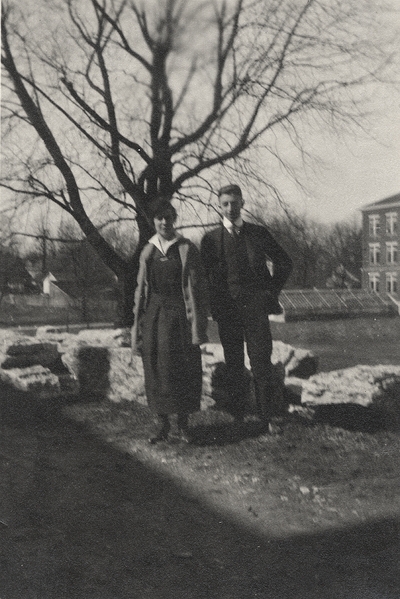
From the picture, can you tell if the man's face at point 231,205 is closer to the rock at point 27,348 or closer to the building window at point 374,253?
the building window at point 374,253

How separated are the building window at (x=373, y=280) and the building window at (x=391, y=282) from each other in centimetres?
4

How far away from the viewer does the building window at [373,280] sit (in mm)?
2232

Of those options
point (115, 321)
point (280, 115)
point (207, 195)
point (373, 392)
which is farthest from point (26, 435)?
point (280, 115)

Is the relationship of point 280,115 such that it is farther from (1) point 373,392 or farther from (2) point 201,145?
(1) point 373,392

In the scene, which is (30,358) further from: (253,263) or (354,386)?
(354,386)

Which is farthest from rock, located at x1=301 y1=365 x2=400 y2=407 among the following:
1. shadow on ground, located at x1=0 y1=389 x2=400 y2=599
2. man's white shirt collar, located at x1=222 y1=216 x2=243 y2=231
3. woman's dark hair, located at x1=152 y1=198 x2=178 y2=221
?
woman's dark hair, located at x1=152 y1=198 x2=178 y2=221

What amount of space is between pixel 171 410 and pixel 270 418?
19.6 inches

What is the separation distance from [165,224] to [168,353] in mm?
671

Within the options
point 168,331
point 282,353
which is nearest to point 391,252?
point 282,353

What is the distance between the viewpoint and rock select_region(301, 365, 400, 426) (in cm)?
248

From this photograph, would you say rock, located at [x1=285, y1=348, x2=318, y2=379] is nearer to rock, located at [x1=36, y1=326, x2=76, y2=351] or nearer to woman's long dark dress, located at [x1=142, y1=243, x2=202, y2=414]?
woman's long dark dress, located at [x1=142, y1=243, x2=202, y2=414]

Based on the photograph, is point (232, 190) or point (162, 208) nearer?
point (232, 190)

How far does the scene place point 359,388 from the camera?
2.61 m

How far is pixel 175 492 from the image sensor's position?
8.50 ft
